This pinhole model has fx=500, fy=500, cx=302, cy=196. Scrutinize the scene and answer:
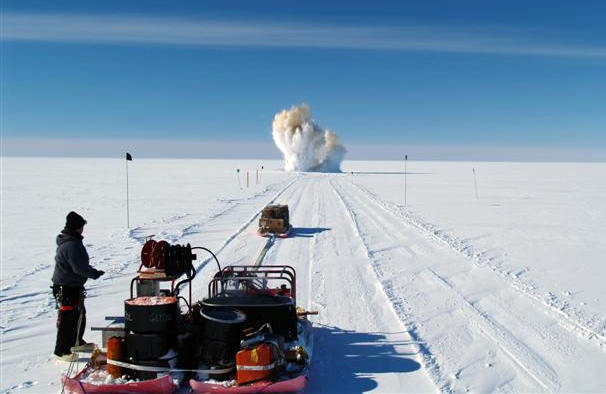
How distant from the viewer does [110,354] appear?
4.81 meters

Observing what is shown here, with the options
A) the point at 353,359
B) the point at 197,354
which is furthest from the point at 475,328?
the point at 197,354

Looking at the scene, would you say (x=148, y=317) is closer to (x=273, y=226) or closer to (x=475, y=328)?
(x=475, y=328)

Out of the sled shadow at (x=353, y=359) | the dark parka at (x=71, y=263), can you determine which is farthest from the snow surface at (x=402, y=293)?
the dark parka at (x=71, y=263)

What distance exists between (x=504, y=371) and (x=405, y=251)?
683cm

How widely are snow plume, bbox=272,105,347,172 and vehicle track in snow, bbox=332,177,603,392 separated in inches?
2891

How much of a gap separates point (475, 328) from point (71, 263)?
510cm

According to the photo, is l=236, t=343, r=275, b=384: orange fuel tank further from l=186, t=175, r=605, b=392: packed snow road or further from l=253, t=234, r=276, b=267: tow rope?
l=253, t=234, r=276, b=267: tow rope

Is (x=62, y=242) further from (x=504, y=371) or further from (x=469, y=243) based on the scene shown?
(x=469, y=243)

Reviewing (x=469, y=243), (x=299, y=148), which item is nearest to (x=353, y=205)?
(x=469, y=243)

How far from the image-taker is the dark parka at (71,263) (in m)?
5.45

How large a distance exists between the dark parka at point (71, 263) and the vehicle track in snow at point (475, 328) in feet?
12.8

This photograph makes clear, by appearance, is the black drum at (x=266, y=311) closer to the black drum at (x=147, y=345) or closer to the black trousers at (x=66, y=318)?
the black drum at (x=147, y=345)

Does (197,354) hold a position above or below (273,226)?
below

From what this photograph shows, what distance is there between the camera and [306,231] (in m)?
15.3
